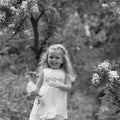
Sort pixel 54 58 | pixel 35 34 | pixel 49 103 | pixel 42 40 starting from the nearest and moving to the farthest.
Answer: pixel 49 103, pixel 54 58, pixel 35 34, pixel 42 40

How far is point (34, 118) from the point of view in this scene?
5.16 meters

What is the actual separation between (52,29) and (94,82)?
8.58 feet

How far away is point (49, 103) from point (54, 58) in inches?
22.4

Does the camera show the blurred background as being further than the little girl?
Yes

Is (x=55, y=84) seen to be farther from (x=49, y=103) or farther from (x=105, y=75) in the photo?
(x=105, y=75)

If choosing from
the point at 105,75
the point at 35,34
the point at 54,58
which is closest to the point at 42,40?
the point at 35,34

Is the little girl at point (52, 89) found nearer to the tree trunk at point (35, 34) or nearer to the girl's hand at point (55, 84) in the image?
the girl's hand at point (55, 84)

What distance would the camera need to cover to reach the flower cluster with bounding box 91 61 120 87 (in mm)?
5195

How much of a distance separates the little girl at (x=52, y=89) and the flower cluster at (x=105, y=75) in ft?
0.99

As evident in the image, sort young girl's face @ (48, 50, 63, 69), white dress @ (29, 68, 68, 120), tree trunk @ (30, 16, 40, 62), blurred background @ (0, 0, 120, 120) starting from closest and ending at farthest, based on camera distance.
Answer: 1. white dress @ (29, 68, 68, 120)
2. young girl's face @ (48, 50, 63, 69)
3. blurred background @ (0, 0, 120, 120)
4. tree trunk @ (30, 16, 40, 62)

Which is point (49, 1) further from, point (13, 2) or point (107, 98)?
point (107, 98)

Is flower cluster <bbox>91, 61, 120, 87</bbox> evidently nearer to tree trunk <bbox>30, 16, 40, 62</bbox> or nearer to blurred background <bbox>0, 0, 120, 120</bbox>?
blurred background <bbox>0, 0, 120, 120</bbox>

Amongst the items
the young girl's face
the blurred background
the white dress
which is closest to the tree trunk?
the blurred background

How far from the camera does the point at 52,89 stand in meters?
5.17
